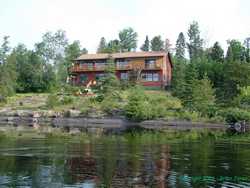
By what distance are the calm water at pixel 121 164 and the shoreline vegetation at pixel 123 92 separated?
3136 centimetres

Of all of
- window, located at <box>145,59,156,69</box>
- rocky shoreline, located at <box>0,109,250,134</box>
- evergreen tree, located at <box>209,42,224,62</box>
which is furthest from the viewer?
evergreen tree, located at <box>209,42,224,62</box>

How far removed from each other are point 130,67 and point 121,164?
73326mm

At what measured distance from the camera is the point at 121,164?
104 ft

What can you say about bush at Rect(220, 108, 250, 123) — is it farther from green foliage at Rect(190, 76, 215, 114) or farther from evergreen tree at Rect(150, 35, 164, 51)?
evergreen tree at Rect(150, 35, 164, 51)

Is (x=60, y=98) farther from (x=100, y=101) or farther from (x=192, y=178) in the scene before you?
(x=192, y=178)

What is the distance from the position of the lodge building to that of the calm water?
182 ft

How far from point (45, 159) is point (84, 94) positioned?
6036cm

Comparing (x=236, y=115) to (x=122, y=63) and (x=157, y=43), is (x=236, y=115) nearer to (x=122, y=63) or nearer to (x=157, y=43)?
(x=122, y=63)

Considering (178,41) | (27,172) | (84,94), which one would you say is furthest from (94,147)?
(178,41)

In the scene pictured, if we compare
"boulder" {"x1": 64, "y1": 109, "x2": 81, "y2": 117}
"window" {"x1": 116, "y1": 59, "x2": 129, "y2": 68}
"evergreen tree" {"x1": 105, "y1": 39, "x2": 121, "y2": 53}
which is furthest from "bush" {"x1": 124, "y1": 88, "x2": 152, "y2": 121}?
"evergreen tree" {"x1": 105, "y1": 39, "x2": 121, "y2": 53}

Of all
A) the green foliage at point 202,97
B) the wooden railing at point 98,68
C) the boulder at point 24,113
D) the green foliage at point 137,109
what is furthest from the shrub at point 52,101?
the green foliage at point 202,97

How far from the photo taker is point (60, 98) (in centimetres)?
9125

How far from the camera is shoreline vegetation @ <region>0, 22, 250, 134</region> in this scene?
7944 centimetres

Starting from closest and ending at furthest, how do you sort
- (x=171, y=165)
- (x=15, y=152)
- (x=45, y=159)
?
(x=171, y=165), (x=45, y=159), (x=15, y=152)
